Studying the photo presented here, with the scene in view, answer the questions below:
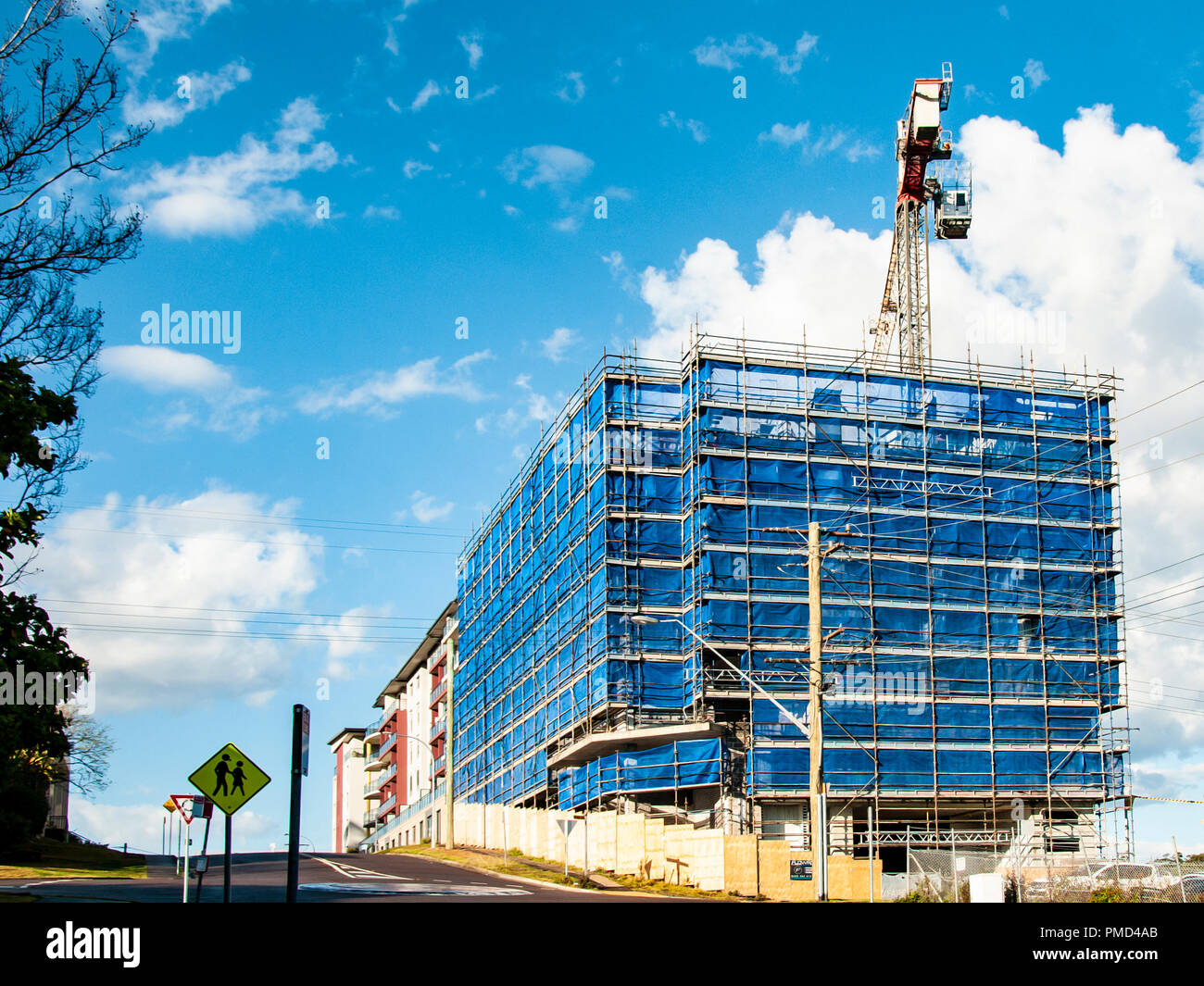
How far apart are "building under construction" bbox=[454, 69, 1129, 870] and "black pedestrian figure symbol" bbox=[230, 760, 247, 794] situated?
3118cm

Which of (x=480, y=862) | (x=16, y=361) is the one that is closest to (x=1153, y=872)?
(x=16, y=361)

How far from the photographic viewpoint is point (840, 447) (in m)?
54.8

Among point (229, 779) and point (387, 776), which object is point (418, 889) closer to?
point (229, 779)

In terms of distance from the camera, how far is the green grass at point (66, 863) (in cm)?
4066

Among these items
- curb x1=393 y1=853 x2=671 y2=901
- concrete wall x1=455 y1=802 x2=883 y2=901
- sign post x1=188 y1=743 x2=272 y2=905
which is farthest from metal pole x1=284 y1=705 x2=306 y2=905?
concrete wall x1=455 y1=802 x2=883 y2=901

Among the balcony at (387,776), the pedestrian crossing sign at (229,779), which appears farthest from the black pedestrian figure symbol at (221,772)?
the balcony at (387,776)

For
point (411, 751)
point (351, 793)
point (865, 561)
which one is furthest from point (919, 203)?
point (351, 793)

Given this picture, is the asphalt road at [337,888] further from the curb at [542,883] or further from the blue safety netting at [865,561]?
the blue safety netting at [865,561]

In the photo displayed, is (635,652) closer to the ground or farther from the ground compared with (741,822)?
farther from the ground

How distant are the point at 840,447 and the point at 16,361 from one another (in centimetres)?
3989

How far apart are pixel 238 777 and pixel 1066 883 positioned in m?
19.7

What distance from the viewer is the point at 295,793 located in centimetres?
1578

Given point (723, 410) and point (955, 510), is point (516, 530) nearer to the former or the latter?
point (723, 410)

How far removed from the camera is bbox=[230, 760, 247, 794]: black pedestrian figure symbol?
19.2 meters
